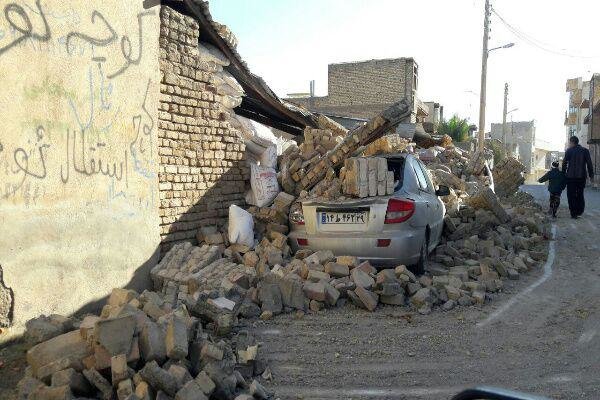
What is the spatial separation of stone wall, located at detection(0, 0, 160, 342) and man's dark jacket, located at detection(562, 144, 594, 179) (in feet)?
34.7

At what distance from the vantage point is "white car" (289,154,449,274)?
615 cm

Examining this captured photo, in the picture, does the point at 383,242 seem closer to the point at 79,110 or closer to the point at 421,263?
the point at 421,263

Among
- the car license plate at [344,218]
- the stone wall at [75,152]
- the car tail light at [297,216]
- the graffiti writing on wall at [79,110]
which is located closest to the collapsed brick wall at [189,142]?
the stone wall at [75,152]

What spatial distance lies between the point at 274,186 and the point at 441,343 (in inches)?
161

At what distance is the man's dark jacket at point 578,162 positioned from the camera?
12445mm

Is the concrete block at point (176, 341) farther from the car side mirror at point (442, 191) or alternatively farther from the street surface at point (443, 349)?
the car side mirror at point (442, 191)

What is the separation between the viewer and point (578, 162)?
41.2 ft

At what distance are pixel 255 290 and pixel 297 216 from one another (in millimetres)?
1351

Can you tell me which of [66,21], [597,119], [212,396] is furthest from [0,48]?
[597,119]

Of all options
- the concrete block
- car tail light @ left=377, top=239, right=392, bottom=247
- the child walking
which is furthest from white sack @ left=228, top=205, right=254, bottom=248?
the child walking

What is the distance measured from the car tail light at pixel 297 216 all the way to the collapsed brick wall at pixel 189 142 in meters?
1.39

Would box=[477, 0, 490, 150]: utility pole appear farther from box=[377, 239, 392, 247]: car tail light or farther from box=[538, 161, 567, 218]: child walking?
box=[377, 239, 392, 247]: car tail light

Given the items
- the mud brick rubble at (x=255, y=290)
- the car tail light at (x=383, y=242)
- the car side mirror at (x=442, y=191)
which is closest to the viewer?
the mud brick rubble at (x=255, y=290)

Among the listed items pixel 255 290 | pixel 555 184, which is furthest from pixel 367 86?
pixel 255 290
